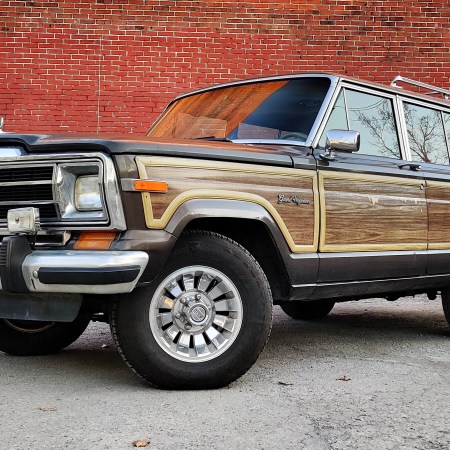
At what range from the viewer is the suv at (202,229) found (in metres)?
3.80

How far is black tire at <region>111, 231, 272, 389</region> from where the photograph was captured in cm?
393

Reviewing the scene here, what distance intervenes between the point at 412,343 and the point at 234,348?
2.27 metres

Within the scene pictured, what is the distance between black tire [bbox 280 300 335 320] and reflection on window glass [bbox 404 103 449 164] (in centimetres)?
178

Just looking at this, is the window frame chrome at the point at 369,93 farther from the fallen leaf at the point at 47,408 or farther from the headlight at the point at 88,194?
the fallen leaf at the point at 47,408

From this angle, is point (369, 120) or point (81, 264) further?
point (369, 120)

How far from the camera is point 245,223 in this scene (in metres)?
4.38

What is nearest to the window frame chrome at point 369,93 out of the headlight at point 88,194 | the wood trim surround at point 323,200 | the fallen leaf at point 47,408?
the wood trim surround at point 323,200

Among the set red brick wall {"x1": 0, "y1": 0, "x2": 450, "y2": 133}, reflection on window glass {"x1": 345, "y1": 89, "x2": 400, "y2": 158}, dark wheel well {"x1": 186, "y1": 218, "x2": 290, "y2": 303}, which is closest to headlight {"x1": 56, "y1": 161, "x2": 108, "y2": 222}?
dark wheel well {"x1": 186, "y1": 218, "x2": 290, "y2": 303}

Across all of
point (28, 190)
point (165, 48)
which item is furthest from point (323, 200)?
point (165, 48)

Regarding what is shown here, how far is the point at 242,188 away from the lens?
421 cm

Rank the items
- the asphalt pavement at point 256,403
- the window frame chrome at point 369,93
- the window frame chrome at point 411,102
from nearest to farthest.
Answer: the asphalt pavement at point 256,403 → the window frame chrome at point 369,93 → the window frame chrome at point 411,102

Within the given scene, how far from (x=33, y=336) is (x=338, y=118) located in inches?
99.2

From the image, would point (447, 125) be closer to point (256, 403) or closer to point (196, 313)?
point (196, 313)

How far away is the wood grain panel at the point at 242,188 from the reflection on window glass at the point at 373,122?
0.83 metres
